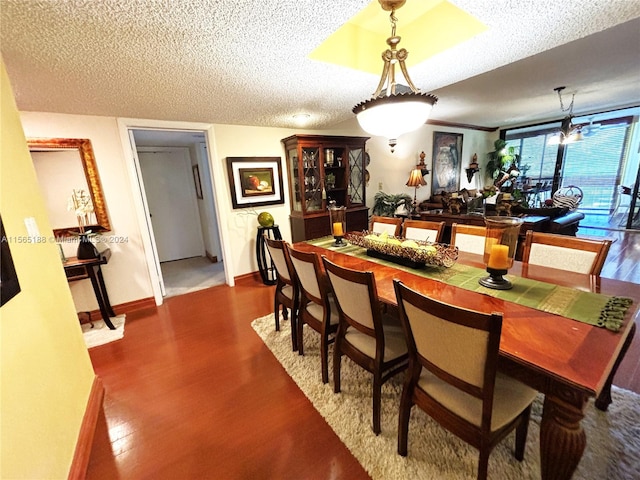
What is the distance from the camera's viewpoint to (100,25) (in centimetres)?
122

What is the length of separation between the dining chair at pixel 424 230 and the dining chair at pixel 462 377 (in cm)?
132

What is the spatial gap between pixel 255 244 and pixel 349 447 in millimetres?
2793

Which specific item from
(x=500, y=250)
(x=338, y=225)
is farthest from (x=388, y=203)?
(x=500, y=250)

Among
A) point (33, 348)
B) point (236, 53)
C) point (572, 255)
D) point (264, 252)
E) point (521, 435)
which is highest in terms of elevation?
point (236, 53)

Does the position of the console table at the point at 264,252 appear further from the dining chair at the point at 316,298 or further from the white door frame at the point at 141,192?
the dining chair at the point at 316,298

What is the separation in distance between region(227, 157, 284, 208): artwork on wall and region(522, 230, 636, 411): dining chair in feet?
9.71

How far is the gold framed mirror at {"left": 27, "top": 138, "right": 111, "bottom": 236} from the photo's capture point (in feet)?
8.00

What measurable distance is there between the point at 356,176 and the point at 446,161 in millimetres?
2886

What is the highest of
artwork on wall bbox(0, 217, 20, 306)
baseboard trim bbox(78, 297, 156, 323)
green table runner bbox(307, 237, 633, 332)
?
artwork on wall bbox(0, 217, 20, 306)

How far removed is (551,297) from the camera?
4.03 ft

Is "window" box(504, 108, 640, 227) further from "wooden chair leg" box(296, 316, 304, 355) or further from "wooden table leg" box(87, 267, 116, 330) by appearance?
"wooden table leg" box(87, 267, 116, 330)

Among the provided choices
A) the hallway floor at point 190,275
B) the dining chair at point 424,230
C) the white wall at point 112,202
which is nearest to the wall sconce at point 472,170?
the dining chair at point 424,230

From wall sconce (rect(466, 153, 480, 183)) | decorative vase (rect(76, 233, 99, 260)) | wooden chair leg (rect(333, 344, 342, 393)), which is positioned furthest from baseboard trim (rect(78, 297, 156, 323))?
wall sconce (rect(466, 153, 480, 183))

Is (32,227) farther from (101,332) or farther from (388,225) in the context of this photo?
(388,225)
